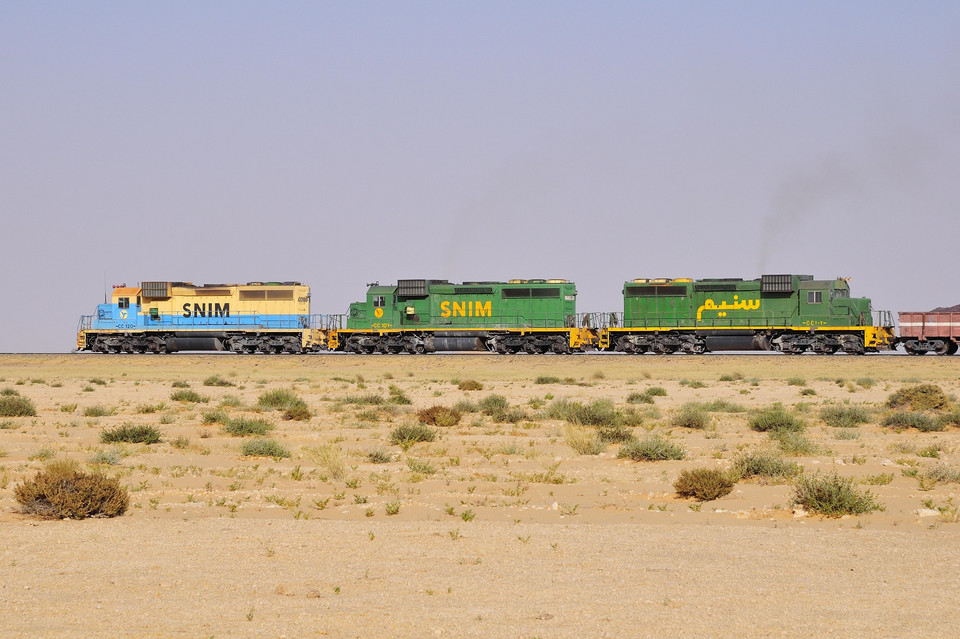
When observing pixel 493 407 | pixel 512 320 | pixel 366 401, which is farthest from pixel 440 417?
pixel 512 320

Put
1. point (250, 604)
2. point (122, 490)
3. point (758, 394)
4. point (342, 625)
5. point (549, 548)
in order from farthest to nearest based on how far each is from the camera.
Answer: point (758, 394)
point (122, 490)
point (549, 548)
point (250, 604)
point (342, 625)

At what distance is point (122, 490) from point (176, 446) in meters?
6.61

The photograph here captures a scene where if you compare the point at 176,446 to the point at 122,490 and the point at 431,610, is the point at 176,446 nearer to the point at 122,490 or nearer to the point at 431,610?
the point at 122,490

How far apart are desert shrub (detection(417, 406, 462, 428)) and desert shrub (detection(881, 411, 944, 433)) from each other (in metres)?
10.2

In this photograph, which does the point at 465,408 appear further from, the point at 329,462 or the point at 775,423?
the point at 329,462

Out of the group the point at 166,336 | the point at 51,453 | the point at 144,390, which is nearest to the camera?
the point at 51,453

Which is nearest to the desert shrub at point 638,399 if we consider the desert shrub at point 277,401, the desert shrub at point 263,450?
the desert shrub at point 277,401

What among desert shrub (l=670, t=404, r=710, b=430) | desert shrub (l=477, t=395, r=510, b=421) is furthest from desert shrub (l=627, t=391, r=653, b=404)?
desert shrub (l=670, t=404, r=710, b=430)

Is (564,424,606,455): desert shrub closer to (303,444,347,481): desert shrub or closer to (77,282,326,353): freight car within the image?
(303,444,347,481): desert shrub

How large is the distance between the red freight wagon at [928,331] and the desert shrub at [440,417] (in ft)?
107

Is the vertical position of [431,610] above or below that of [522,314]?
below

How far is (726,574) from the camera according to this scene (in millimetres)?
10180

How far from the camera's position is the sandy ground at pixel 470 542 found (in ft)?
28.4

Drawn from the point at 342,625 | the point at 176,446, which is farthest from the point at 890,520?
the point at 176,446
